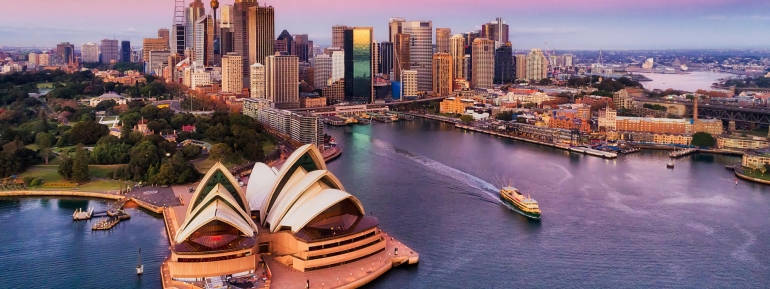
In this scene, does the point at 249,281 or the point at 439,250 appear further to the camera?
the point at 439,250

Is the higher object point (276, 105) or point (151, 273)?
point (276, 105)

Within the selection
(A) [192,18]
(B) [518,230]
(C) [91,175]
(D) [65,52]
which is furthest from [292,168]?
(D) [65,52]

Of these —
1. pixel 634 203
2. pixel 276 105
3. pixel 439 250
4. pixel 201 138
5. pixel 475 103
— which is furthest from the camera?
pixel 475 103

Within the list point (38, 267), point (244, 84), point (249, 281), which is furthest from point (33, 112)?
point (249, 281)

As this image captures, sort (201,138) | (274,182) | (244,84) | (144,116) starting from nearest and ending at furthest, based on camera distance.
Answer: (274,182) < (201,138) < (144,116) < (244,84)

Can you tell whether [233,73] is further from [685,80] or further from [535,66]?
[685,80]

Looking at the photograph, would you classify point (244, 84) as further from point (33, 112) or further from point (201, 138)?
point (201, 138)

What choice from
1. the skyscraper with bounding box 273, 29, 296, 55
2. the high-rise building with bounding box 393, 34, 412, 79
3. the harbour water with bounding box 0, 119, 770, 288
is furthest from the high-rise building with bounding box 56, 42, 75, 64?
the harbour water with bounding box 0, 119, 770, 288
